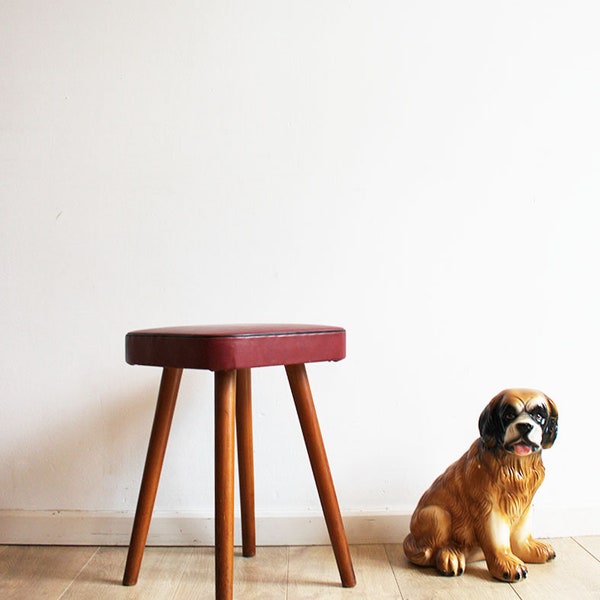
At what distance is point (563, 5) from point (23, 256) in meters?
1.33

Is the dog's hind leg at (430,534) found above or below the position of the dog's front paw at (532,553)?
above

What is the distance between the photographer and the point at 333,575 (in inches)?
59.1

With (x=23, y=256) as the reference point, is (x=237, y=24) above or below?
above

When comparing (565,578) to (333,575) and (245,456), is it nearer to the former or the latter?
(333,575)

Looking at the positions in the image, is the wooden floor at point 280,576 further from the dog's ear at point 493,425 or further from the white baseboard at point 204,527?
the dog's ear at point 493,425

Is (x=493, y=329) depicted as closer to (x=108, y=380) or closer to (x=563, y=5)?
(x=563, y=5)

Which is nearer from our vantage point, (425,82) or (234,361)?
(234,361)

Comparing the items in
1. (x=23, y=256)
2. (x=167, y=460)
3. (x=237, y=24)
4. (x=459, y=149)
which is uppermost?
(x=237, y=24)

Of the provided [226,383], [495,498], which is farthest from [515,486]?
[226,383]

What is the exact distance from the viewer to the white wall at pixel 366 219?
5.63 ft

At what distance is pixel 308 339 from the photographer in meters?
1.32

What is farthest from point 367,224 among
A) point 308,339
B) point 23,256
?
point 23,256

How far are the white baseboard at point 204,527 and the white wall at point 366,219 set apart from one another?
1.0 inches

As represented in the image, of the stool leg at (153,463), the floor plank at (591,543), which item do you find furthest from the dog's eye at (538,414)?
the stool leg at (153,463)
